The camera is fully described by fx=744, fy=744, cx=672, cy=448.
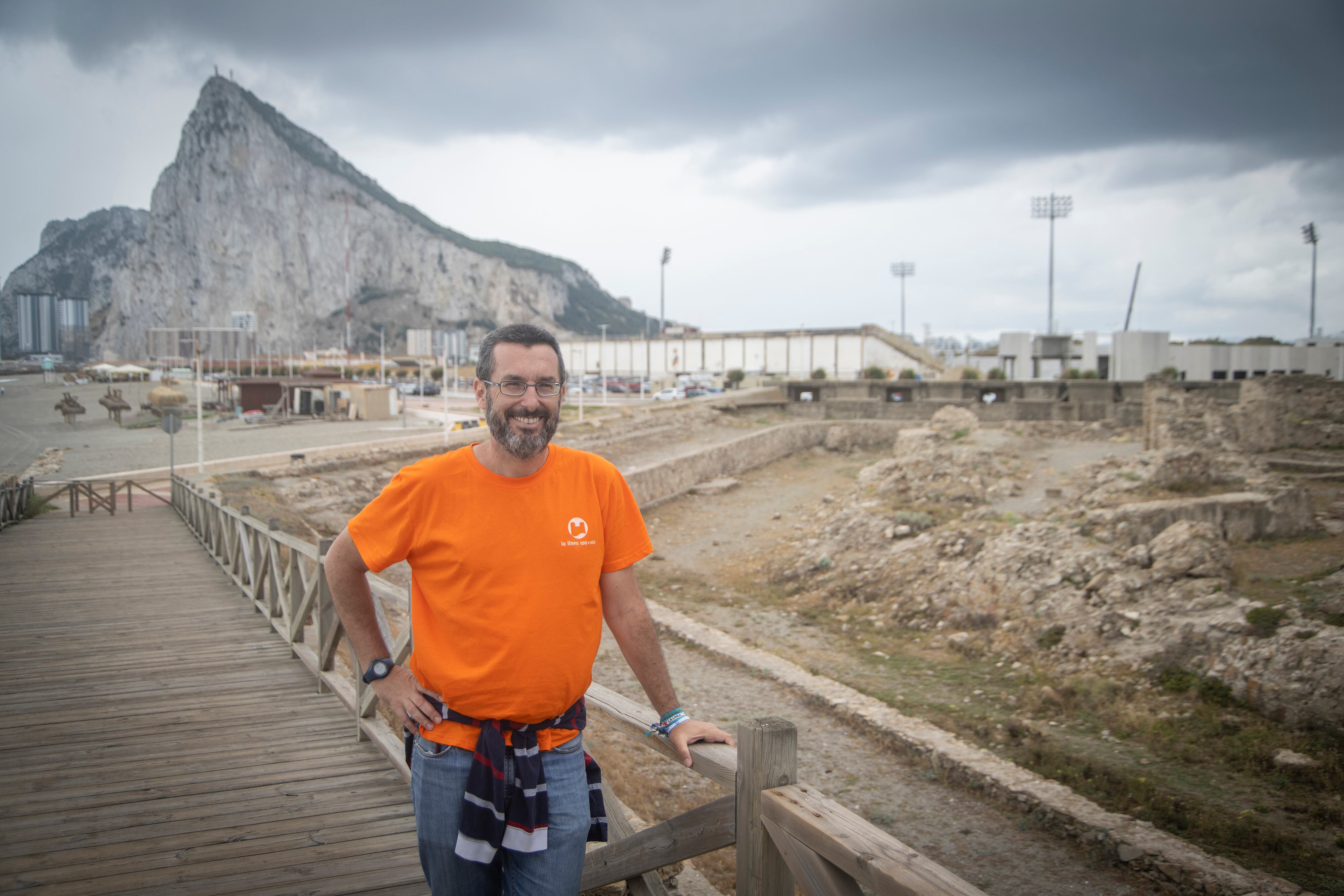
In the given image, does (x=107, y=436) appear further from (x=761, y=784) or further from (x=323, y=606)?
(x=761, y=784)

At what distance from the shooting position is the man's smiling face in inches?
78.1

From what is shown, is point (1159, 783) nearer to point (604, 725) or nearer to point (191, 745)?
point (604, 725)

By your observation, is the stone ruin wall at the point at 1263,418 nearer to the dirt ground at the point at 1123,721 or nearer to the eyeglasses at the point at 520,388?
the dirt ground at the point at 1123,721

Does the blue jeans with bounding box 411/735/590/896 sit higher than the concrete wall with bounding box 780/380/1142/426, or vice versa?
the concrete wall with bounding box 780/380/1142/426

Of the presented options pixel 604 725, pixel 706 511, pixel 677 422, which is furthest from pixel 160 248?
pixel 604 725

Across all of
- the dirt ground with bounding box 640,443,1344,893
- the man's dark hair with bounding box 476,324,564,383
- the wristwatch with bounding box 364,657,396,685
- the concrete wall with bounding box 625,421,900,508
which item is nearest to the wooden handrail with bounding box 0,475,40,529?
the concrete wall with bounding box 625,421,900,508

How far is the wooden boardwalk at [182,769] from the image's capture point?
2889 mm

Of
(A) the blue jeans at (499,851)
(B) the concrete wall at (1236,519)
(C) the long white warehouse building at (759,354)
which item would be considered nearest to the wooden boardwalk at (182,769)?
(A) the blue jeans at (499,851)

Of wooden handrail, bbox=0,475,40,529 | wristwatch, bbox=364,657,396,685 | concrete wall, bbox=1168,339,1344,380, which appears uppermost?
concrete wall, bbox=1168,339,1344,380

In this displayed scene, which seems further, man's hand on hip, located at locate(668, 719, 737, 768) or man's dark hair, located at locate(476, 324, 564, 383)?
man's hand on hip, located at locate(668, 719, 737, 768)

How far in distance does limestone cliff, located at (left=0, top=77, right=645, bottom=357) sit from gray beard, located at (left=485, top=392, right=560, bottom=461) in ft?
385

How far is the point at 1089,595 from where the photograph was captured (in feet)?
31.6

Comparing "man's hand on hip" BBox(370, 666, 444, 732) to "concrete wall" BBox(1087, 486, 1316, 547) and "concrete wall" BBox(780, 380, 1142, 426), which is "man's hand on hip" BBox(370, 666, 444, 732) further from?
"concrete wall" BBox(780, 380, 1142, 426)

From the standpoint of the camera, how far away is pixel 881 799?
6.39 m
